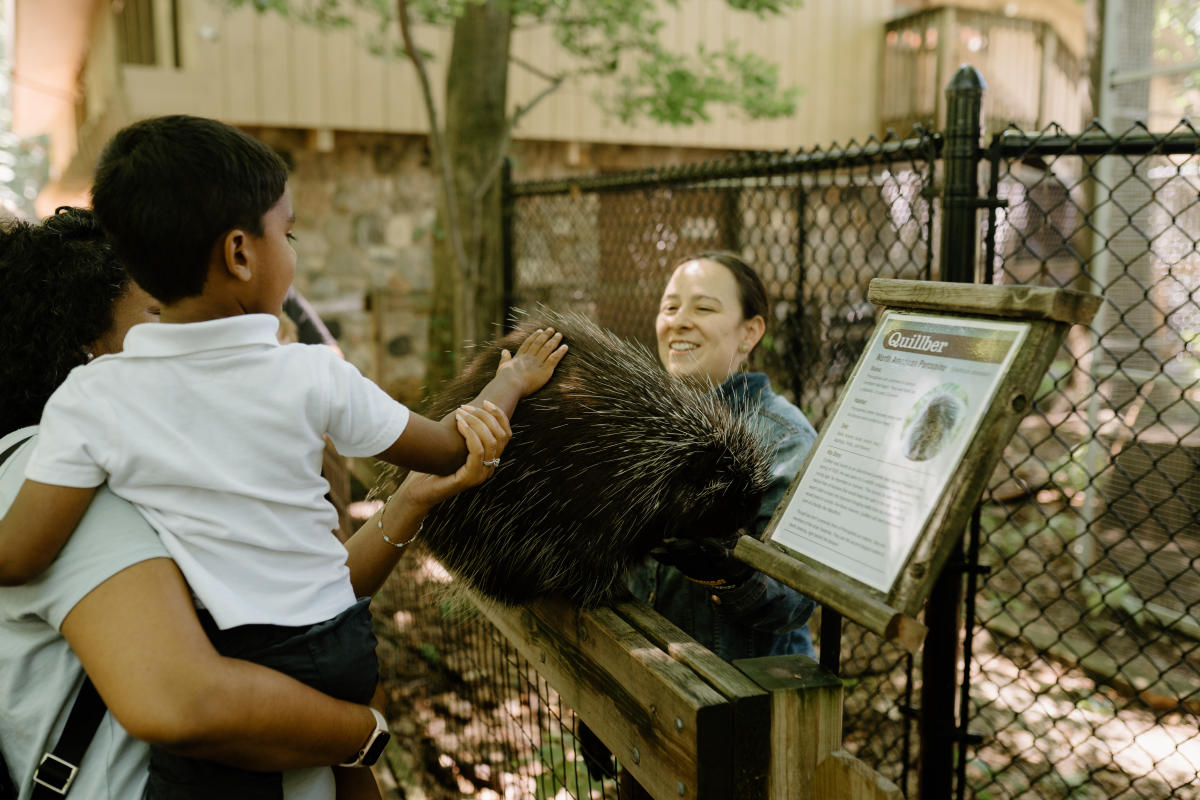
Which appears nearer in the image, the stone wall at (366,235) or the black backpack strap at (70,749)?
the black backpack strap at (70,749)

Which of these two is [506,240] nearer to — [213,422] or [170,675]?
[213,422]

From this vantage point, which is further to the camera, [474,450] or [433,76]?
[433,76]

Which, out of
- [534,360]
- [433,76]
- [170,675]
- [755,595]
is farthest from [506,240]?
[170,675]

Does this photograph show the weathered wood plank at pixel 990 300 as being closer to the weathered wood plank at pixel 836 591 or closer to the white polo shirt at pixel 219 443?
the weathered wood plank at pixel 836 591

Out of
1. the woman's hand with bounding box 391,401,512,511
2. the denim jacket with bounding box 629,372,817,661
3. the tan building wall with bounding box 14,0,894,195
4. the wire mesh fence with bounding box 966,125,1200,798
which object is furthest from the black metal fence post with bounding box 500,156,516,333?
the woman's hand with bounding box 391,401,512,511

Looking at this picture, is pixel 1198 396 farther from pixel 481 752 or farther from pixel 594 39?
pixel 594 39

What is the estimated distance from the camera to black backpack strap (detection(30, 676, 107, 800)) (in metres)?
1.30

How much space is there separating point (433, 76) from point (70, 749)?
853cm

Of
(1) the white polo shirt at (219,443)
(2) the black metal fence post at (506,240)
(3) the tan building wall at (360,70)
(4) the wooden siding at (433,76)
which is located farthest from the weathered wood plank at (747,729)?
(4) the wooden siding at (433,76)

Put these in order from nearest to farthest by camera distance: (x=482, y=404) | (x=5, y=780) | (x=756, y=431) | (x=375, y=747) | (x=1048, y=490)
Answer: (x=5, y=780), (x=375, y=747), (x=482, y=404), (x=756, y=431), (x=1048, y=490)

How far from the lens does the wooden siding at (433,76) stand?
7922 millimetres

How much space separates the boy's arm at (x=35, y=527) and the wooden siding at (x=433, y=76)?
562 centimetres

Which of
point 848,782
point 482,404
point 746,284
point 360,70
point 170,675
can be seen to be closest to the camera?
point 170,675

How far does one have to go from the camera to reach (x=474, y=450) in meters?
1.62
